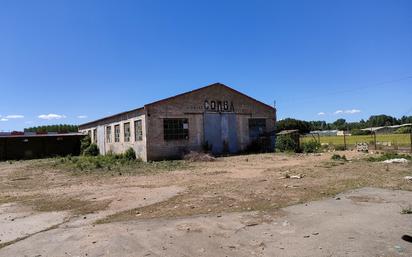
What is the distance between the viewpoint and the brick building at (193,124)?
2592 cm

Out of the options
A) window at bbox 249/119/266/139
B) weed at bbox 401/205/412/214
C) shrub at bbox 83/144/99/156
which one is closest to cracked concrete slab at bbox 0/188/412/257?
weed at bbox 401/205/412/214

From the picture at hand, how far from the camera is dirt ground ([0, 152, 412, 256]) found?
218 inches

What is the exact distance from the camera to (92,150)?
3634 cm

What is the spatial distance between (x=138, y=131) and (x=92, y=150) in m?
11.4

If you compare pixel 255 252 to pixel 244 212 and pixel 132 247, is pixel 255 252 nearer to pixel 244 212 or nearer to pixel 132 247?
pixel 132 247

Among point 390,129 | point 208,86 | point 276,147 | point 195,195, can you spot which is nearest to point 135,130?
point 208,86

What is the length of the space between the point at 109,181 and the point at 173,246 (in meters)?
9.50

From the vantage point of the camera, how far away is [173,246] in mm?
5645

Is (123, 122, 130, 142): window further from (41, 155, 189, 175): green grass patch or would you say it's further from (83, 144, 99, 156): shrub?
(83, 144, 99, 156): shrub

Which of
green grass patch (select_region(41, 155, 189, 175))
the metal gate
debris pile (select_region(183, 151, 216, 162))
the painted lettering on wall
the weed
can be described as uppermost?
the painted lettering on wall

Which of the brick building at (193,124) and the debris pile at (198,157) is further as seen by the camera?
the brick building at (193,124)

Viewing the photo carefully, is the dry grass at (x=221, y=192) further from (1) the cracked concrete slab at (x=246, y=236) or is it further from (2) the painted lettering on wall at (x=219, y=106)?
(2) the painted lettering on wall at (x=219, y=106)

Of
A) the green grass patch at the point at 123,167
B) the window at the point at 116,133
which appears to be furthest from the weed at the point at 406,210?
the window at the point at 116,133

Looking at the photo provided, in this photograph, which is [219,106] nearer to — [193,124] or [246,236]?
[193,124]
